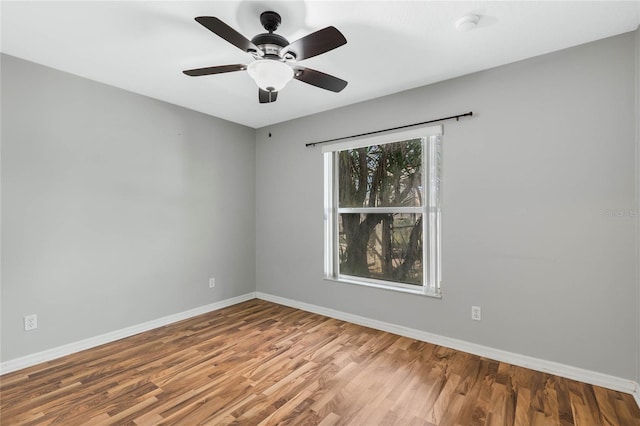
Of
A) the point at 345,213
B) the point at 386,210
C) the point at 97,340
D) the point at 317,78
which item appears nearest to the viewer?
the point at 317,78

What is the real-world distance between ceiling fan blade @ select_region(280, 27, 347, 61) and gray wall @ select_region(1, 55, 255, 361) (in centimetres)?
214

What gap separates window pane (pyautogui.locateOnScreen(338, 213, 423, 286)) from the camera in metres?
3.20

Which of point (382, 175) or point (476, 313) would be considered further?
point (382, 175)

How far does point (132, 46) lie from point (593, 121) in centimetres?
346

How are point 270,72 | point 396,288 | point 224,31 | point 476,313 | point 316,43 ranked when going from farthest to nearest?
point 396,288 → point 476,313 → point 270,72 → point 316,43 → point 224,31

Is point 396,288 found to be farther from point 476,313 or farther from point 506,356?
point 506,356

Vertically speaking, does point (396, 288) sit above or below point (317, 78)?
below

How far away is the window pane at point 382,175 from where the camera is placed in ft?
10.5

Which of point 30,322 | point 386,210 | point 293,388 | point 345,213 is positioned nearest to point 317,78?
point 386,210

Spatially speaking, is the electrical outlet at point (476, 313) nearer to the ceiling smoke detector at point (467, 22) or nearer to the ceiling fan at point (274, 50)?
the ceiling smoke detector at point (467, 22)

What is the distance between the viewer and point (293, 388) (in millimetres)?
2176

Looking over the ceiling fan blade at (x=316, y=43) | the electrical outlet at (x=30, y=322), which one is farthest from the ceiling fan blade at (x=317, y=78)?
the electrical outlet at (x=30, y=322)

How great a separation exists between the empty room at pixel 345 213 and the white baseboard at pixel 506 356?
2cm

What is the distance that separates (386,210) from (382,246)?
41cm
